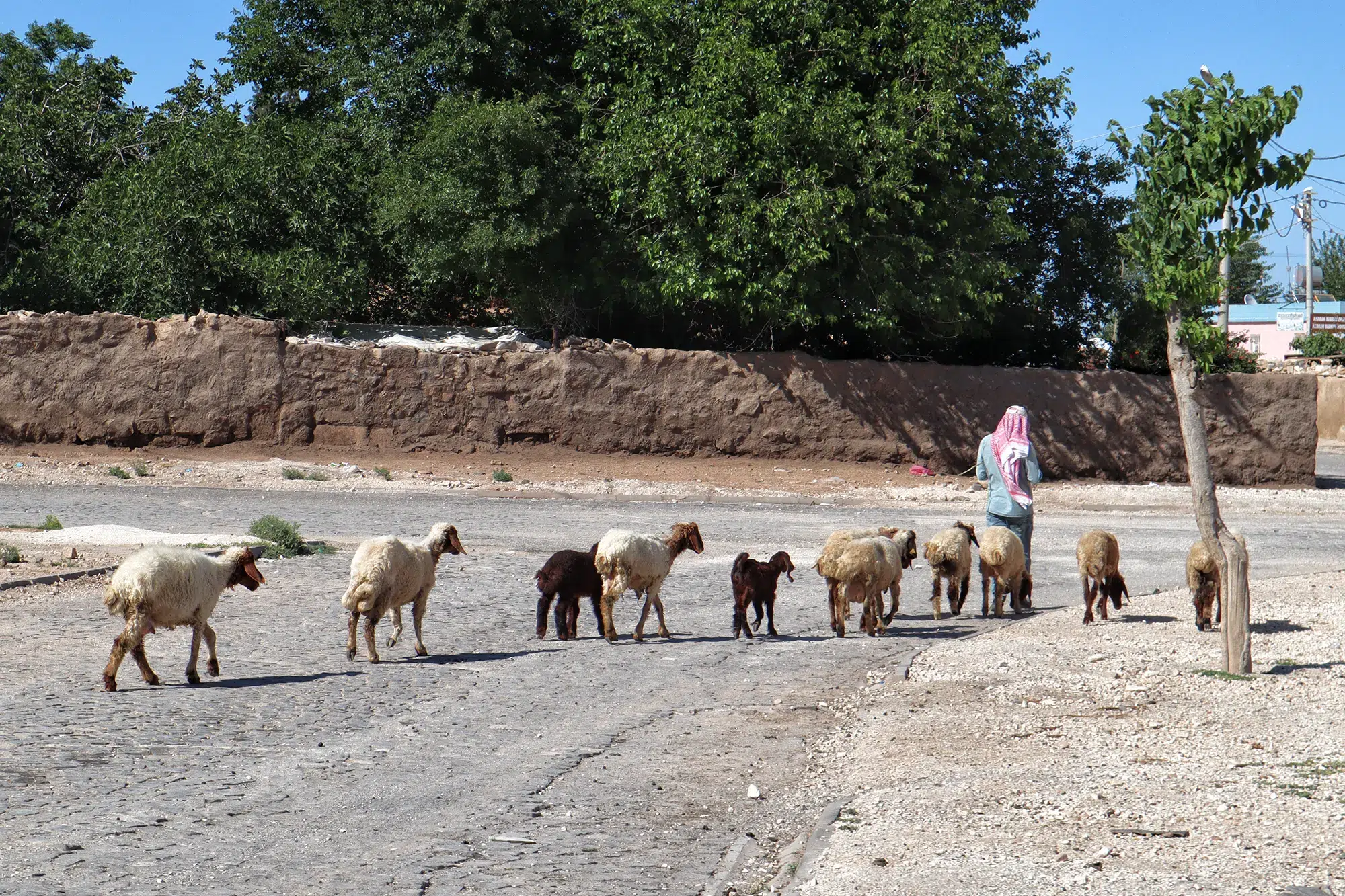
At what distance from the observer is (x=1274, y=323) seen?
276ft

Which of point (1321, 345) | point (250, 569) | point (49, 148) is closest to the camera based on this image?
point (250, 569)

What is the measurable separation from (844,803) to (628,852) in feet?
3.87

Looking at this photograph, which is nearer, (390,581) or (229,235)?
(390,581)

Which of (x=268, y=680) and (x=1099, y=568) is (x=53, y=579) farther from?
(x=1099, y=568)

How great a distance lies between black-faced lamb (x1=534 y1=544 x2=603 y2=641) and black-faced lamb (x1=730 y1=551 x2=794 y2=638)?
43.6 inches

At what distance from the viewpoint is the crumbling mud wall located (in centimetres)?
2605

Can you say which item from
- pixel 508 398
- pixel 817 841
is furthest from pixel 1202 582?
pixel 508 398

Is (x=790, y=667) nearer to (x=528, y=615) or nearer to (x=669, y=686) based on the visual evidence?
(x=669, y=686)

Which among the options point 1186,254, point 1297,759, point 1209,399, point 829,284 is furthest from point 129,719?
point 1209,399

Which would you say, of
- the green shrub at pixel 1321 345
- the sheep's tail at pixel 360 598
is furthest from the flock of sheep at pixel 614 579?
the green shrub at pixel 1321 345

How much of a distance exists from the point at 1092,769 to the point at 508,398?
20.3m

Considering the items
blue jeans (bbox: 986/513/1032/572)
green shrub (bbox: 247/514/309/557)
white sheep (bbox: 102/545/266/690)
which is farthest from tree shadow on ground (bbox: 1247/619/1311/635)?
green shrub (bbox: 247/514/309/557)

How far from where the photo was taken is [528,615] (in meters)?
12.5

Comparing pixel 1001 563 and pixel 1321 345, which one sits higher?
pixel 1321 345
